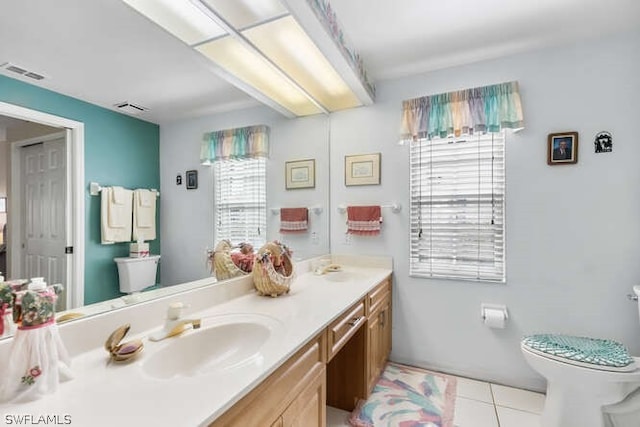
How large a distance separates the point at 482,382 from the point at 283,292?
166 centimetres

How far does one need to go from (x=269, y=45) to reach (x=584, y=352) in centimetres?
232

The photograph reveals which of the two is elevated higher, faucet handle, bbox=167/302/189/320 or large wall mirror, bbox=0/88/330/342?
large wall mirror, bbox=0/88/330/342

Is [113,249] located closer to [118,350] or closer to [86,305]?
[86,305]

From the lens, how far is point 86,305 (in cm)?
103

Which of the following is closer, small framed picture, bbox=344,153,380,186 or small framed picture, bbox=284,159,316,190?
small framed picture, bbox=284,159,316,190

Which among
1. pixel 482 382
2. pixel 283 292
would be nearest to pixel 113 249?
pixel 283 292

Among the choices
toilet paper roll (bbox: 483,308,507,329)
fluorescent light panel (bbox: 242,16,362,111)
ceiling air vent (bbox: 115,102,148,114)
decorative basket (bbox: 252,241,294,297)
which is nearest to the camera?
ceiling air vent (bbox: 115,102,148,114)

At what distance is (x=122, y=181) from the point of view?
1.12 metres

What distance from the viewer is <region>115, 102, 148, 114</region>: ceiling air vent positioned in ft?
3.68

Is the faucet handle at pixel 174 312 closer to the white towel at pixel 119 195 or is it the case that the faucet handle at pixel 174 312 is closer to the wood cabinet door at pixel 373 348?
the white towel at pixel 119 195

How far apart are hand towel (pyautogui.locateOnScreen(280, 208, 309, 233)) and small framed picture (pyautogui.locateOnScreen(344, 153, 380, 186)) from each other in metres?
0.52

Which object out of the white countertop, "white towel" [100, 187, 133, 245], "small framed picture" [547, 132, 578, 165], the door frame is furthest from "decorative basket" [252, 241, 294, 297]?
"small framed picture" [547, 132, 578, 165]

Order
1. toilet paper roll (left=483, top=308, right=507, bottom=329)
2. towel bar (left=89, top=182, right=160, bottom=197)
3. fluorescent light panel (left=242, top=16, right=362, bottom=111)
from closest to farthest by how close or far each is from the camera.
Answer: towel bar (left=89, top=182, right=160, bottom=197) < fluorescent light panel (left=242, top=16, right=362, bottom=111) < toilet paper roll (left=483, top=308, right=507, bottom=329)

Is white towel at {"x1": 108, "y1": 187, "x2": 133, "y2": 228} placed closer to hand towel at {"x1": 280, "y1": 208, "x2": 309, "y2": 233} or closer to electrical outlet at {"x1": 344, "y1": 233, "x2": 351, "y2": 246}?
hand towel at {"x1": 280, "y1": 208, "x2": 309, "y2": 233}
